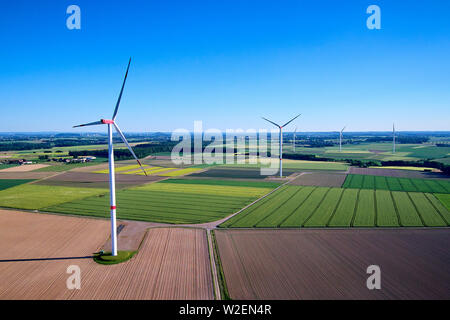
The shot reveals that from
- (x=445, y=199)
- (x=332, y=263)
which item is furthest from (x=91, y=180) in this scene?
(x=445, y=199)

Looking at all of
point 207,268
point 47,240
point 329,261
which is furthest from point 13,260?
point 329,261

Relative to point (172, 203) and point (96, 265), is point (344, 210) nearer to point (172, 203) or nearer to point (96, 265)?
point (172, 203)

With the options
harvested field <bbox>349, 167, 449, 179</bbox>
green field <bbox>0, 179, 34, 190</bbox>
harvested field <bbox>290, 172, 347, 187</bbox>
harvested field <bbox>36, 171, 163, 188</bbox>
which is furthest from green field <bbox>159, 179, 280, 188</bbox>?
green field <bbox>0, 179, 34, 190</bbox>

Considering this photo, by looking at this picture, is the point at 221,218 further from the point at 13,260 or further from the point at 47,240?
the point at 13,260

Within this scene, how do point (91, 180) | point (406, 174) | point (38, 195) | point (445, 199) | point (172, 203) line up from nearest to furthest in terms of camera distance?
point (172, 203), point (445, 199), point (38, 195), point (91, 180), point (406, 174)

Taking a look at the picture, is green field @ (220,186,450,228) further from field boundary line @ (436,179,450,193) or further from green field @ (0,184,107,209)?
green field @ (0,184,107,209)
